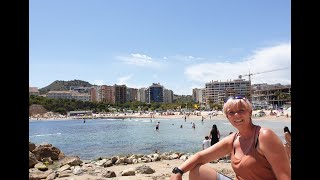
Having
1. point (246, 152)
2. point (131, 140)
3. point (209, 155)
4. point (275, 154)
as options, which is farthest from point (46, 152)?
point (131, 140)

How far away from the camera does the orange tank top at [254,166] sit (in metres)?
2.56

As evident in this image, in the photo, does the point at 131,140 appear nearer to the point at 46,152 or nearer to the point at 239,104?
the point at 46,152

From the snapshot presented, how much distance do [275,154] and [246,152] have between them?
301mm

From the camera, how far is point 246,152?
107 inches

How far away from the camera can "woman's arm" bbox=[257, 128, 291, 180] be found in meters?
2.41

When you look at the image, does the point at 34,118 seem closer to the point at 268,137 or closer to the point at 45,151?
the point at 45,151

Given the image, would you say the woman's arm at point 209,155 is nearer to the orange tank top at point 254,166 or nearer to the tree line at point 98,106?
the orange tank top at point 254,166

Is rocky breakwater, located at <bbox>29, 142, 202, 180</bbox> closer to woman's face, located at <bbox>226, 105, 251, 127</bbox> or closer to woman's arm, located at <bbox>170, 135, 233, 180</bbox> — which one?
woman's arm, located at <bbox>170, 135, 233, 180</bbox>

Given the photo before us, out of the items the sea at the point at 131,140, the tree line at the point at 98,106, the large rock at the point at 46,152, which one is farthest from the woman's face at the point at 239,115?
the tree line at the point at 98,106

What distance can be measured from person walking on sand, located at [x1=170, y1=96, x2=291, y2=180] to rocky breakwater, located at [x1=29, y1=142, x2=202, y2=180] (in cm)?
619
